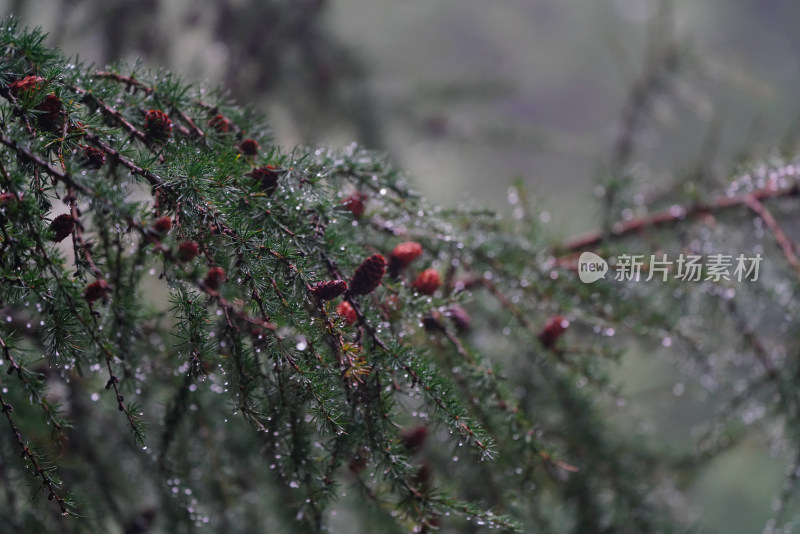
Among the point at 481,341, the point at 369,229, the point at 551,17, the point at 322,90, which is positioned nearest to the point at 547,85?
the point at 551,17

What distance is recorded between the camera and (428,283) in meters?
0.73

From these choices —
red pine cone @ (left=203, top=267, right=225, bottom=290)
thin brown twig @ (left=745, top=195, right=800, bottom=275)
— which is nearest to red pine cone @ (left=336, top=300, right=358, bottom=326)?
red pine cone @ (left=203, top=267, right=225, bottom=290)

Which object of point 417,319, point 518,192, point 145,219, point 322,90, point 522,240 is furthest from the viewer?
Result: point 322,90

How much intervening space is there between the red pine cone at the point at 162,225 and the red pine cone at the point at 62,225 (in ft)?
0.26

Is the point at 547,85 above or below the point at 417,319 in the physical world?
above

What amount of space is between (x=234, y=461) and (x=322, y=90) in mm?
1379

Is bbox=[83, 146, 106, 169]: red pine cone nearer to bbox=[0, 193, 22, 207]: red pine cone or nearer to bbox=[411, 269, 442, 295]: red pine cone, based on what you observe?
bbox=[0, 193, 22, 207]: red pine cone

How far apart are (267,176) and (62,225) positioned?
203 mm

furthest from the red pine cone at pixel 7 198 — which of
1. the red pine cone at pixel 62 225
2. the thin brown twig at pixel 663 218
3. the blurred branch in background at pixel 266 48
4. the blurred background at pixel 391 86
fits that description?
the blurred branch in background at pixel 266 48

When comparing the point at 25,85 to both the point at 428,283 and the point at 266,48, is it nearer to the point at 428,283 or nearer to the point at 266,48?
the point at 428,283

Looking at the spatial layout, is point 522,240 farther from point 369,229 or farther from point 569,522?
point 569,522

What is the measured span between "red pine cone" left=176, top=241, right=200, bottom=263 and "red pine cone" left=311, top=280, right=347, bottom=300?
112 mm

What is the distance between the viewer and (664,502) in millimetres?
1407

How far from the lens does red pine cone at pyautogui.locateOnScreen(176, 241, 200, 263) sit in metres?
0.53
